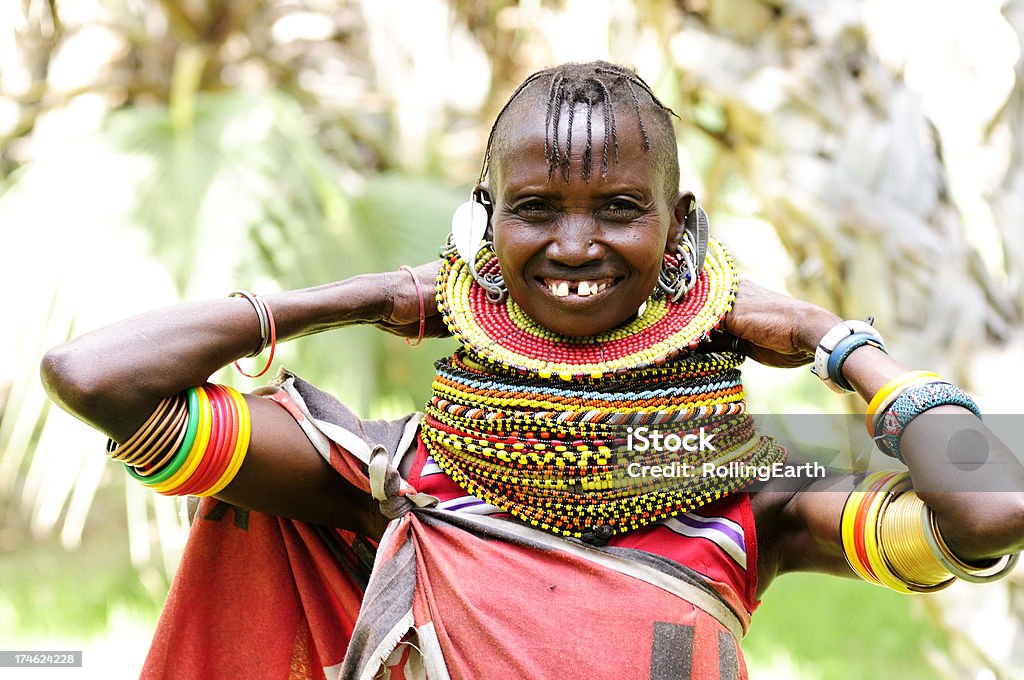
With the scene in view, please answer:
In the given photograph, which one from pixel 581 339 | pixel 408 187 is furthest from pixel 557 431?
pixel 408 187

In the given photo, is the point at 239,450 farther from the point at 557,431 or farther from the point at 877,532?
the point at 877,532

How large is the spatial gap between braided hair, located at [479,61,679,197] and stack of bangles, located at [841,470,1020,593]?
0.57 meters

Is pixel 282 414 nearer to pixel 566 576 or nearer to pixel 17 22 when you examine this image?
pixel 566 576

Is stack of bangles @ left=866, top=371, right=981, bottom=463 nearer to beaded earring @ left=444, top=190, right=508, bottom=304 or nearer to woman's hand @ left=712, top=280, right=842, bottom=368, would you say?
woman's hand @ left=712, top=280, right=842, bottom=368

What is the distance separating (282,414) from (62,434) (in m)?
2.03

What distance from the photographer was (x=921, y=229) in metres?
2.73

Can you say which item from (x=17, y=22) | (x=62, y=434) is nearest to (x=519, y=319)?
(x=62, y=434)

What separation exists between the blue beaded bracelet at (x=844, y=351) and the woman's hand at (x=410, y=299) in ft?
2.14

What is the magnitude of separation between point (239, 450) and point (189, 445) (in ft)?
A: 0.27

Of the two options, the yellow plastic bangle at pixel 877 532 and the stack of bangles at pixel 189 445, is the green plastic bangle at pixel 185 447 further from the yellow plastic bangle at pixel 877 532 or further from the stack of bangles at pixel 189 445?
the yellow plastic bangle at pixel 877 532

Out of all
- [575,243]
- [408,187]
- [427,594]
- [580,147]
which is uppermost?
[408,187]

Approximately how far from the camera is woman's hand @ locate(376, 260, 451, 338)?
1.99 meters

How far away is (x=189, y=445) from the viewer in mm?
1771

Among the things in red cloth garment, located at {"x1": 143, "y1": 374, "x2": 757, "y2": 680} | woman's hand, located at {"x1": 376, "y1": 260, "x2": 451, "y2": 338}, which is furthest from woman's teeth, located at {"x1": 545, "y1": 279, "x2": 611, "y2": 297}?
red cloth garment, located at {"x1": 143, "y1": 374, "x2": 757, "y2": 680}
